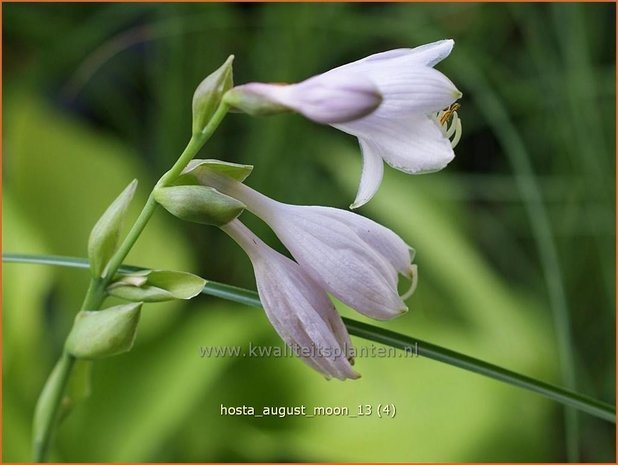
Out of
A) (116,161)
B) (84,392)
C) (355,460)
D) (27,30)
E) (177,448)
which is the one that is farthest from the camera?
(27,30)

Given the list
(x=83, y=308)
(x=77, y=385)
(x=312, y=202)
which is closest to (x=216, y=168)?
(x=83, y=308)

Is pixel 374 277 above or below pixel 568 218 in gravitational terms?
below

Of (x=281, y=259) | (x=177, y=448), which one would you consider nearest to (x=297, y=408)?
A: (x=177, y=448)

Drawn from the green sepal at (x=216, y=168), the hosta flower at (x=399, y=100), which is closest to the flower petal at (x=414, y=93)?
the hosta flower at (x=399, y=100)

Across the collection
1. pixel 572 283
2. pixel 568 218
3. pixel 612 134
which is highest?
pixel 612 134

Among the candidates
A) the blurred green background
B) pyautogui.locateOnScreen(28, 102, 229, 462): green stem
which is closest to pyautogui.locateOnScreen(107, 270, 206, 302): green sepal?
pyautogui.locateOnScreen(28, 102, 229, 462): green stem

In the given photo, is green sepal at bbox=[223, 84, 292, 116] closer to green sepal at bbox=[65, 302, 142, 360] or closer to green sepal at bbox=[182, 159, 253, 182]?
green sepal at bbox=[182, 159, 253, 182]

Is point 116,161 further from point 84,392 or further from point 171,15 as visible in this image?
point 84,392

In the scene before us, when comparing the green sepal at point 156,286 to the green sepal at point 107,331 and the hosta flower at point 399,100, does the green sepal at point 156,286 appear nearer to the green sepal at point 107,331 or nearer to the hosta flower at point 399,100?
the green sepal at point 107,331
